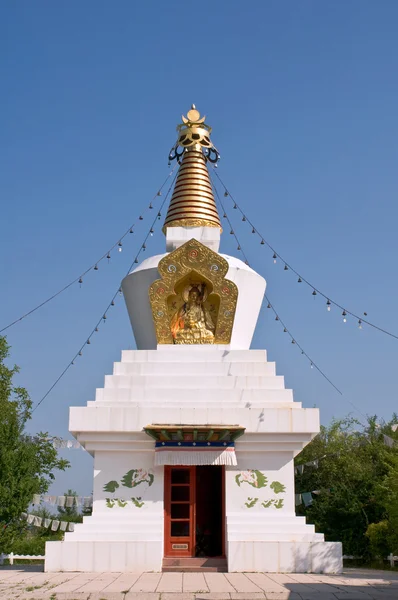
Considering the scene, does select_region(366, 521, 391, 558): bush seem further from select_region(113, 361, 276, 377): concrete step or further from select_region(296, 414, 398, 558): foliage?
select_region(113, 361, 276, 377): concrete step

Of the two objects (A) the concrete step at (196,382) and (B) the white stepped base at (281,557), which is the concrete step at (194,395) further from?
(B) the white stepped base at (281,557)

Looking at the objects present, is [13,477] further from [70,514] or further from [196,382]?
[70,514]

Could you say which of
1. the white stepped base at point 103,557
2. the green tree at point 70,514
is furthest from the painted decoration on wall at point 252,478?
the green tree at point 70,514

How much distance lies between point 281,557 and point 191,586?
2.27 m

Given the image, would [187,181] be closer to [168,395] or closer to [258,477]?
[168,395]

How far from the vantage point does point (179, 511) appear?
1159 centimetres

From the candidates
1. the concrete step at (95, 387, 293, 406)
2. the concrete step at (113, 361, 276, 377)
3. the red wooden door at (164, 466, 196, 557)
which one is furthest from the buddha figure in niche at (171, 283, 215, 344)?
the red wooden door at (164, 466, 196, 557)

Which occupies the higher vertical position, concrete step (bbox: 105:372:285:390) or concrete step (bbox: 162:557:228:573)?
concrete step (bbox: 105:372:285:390)

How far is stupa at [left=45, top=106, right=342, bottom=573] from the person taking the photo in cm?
1067

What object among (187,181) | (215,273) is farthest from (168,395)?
(187,181)

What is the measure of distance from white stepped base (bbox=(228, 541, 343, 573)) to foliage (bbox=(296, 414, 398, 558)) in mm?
5345

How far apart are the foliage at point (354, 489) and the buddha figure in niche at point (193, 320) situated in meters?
6.04

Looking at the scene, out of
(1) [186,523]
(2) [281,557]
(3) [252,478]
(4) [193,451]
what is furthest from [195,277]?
(2) [281,557]

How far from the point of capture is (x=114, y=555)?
10609 millimetres
